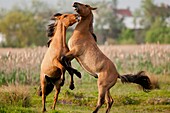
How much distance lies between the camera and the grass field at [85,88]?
16953 millimetres

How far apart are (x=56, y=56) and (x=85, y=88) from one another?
8.83 m

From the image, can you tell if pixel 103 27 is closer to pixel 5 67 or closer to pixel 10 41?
pixel 10 41

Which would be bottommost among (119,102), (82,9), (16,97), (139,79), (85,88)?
(85,88)

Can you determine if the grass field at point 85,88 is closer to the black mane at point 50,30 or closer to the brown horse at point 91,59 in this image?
the brown horse at point 91,59

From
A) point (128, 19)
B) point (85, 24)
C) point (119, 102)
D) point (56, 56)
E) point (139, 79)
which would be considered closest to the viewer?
point (56, 56)

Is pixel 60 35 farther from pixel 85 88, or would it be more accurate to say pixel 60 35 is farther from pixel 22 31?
pixel 22 31

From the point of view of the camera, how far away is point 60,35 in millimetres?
15391

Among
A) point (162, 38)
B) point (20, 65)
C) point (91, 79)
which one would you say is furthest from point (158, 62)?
point (162, 38)

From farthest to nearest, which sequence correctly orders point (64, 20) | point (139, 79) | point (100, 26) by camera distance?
1. point (100, 26)
2. point (139, 79)
3. point (64, 20)

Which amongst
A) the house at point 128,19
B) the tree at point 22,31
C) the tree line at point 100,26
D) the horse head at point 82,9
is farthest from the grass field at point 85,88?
the house at point 128,19

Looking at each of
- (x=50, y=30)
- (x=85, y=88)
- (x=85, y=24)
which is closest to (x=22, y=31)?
(x=85, y=88)

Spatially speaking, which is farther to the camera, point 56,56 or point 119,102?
point 119,102

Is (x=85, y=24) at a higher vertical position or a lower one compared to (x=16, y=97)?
higher

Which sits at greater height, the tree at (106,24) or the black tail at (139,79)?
the black tail at (139,79)
